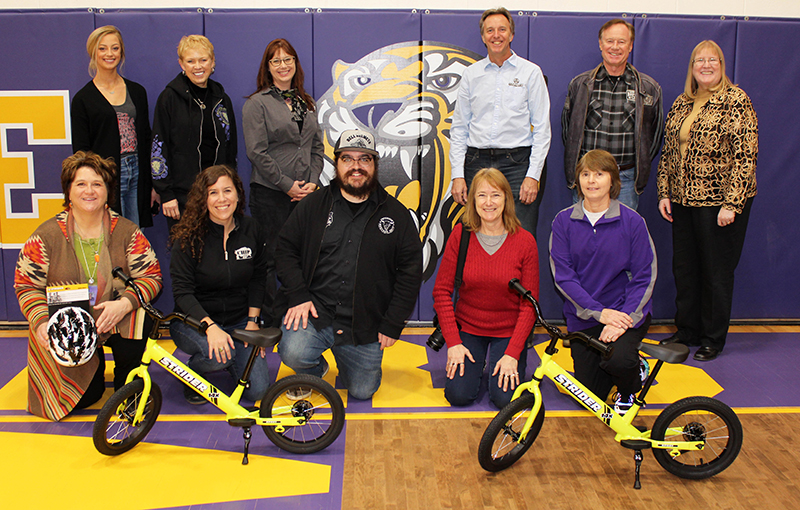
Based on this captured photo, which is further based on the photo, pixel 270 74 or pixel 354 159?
pixel 270 74

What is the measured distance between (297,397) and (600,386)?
63.7 inches

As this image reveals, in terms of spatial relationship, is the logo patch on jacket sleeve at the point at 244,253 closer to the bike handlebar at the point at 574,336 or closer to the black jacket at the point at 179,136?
the black jacket at the point at 179,136

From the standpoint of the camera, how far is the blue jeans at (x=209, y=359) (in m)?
3.35

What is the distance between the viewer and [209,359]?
3363 mm

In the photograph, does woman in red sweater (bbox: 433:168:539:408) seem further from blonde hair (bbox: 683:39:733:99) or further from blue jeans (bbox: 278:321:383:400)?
blonde hair (bbox: 683:39:733:99)

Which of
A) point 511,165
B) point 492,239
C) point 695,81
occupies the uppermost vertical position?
point 695,81

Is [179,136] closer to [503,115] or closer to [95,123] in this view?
[95,123]

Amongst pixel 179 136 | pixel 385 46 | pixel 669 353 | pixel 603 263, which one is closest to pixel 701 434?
pixel 669 353

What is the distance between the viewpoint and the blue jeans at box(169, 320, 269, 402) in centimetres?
335

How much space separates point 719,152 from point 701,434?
2.06 m

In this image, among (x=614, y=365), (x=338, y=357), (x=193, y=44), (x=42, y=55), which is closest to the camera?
(x=614, y=365)

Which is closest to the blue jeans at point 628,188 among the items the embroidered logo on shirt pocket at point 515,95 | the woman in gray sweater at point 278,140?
the embroidered logo on shirt pocket at point 515,95

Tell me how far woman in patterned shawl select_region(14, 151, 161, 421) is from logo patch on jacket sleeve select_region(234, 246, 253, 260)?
1.53 feet

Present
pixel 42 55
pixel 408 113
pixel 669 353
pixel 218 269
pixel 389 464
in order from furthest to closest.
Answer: pixel 408 113 < pixel 42 55 < pixel 218 269 < pixel 389 464 < pixel 669 353
